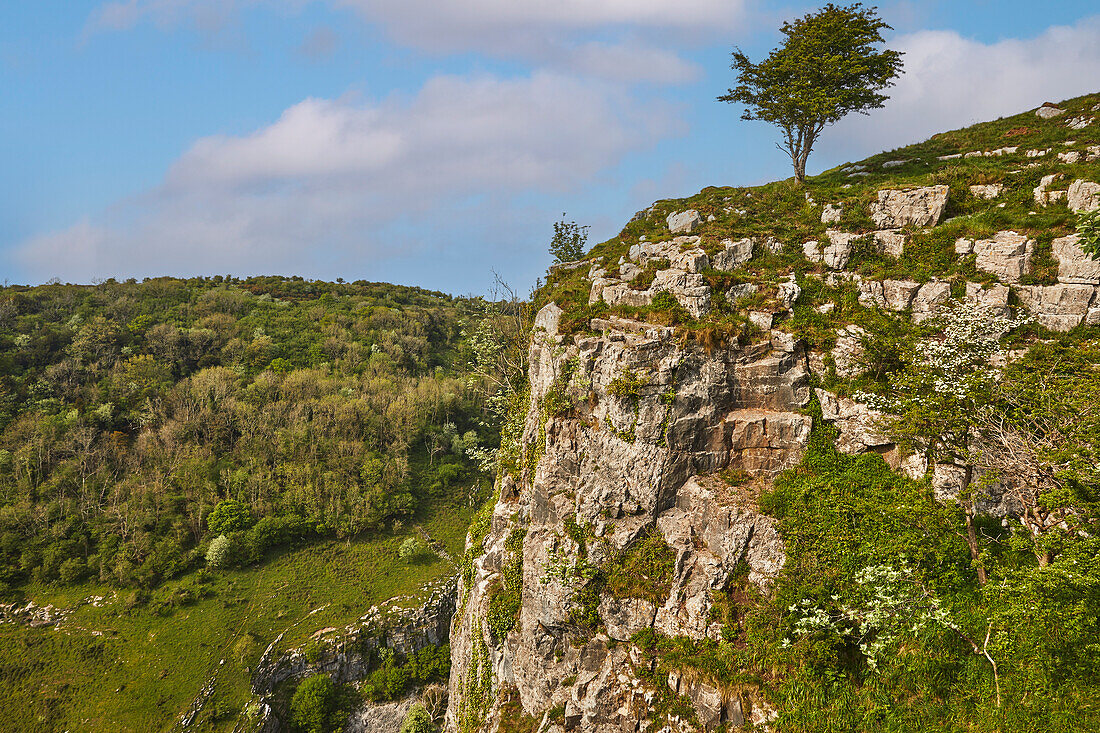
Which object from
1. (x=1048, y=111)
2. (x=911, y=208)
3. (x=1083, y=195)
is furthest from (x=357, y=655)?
(x=1048, y=111)

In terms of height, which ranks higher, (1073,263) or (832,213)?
(832,213)

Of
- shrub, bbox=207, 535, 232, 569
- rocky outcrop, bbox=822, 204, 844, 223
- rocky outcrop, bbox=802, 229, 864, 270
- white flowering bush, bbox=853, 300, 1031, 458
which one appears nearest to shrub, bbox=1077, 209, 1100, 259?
white flowering bush, bbox=853, 300, 1031, 458

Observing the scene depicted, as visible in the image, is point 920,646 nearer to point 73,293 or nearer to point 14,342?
point 14,342

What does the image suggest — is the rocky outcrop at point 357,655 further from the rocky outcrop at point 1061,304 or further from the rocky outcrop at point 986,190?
the rocky outcrop at point 986,190

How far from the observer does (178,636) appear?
30984 mm

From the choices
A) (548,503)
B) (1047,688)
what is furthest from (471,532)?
(1047,688)

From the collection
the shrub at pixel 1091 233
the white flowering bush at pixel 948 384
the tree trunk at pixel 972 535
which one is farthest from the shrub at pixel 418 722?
the shrub at pixel 1091 233

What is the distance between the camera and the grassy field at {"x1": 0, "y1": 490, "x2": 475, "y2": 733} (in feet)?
86.5

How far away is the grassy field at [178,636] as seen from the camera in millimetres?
26375

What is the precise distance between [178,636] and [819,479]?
39.5 meters

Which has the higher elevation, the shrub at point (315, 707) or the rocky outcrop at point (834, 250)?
the rocky outcrop at point (834, 250)

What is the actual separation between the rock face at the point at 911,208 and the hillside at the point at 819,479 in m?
0.09

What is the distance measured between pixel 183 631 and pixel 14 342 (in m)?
41.8

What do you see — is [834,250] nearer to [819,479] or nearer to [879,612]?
[819,479]
